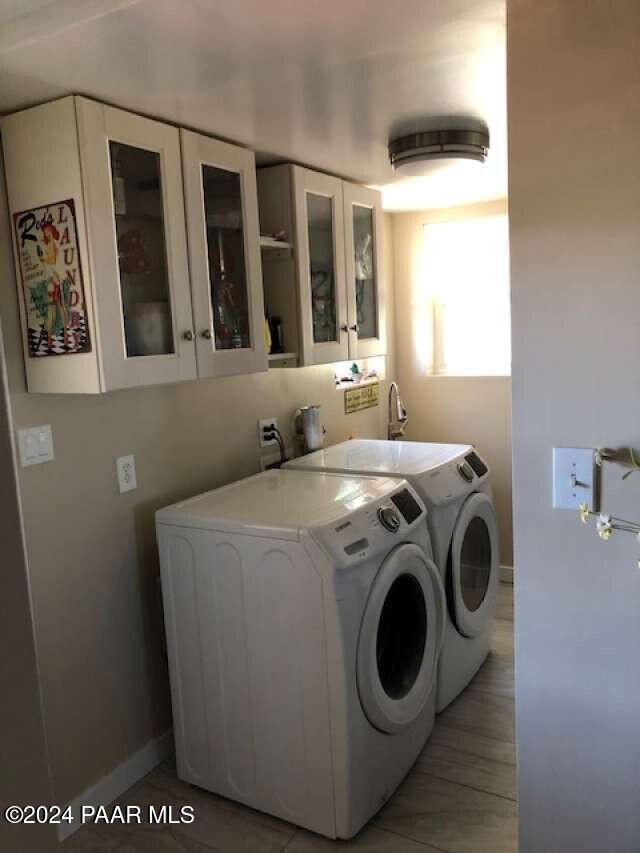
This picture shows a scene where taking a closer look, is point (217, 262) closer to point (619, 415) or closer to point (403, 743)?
point (619, 415)

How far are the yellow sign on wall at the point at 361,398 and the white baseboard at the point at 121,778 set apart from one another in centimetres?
177

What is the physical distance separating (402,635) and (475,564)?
0.68 metres

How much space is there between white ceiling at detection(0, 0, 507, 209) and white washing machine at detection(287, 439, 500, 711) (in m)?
Result: 1.21

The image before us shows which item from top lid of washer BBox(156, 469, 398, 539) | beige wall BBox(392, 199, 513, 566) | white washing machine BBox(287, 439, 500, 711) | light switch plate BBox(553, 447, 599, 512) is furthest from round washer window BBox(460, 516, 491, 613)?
light switch plate BBox(553, 447, 599, 512)

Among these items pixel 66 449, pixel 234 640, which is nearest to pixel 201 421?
pixel 66 449

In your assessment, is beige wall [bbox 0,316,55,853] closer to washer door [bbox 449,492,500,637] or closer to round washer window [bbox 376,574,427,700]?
round washer window [bbox 376,574,427,700]

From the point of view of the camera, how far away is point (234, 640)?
6.66 feet

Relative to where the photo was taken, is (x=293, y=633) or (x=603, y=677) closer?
(x=603, y=677)

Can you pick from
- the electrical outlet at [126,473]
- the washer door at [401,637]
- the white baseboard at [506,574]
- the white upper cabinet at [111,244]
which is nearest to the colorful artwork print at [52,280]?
the white upper cabinet at [111,244]

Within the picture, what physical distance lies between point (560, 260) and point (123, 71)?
3.59ft

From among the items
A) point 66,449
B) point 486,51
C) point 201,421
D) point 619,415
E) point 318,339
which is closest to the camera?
point 619,415

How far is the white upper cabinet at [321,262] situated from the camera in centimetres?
260

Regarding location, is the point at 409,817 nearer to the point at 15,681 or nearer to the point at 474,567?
the point at 474,567

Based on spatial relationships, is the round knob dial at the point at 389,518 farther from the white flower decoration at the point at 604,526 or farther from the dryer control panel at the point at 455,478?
the white flower decoration at the point at 604,526
